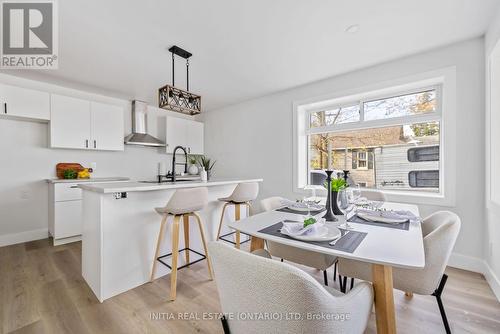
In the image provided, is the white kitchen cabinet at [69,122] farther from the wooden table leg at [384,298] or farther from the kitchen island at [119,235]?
the wooden table leg at [384,298]

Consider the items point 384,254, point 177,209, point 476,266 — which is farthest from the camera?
point 476,266

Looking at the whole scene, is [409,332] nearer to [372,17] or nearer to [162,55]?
[372,17]

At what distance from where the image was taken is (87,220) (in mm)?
1940

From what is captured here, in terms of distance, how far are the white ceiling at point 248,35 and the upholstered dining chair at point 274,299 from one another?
1.95m

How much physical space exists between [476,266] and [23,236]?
5.87 m

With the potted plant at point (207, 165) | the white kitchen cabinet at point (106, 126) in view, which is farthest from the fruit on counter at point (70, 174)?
the potted plant at point (207, 165)

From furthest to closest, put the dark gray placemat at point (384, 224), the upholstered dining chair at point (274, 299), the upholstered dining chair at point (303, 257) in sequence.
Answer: the upholstered dining chair at point (303, 257), the dark gray placemat at point (384, 224), the upholstered dining chair at point (274, 299)

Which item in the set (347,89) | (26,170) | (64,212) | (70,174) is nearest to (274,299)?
(347,89)

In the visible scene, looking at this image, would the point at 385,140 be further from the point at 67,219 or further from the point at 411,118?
the point at 67,219

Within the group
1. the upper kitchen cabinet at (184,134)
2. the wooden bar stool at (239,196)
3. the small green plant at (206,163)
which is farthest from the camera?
the upper kitchen cabinet at (184,134)

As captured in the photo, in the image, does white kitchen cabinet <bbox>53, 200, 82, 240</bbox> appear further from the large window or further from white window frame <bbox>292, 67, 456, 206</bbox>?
the large window

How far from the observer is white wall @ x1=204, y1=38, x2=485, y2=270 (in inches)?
85.1

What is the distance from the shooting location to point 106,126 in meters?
3.63

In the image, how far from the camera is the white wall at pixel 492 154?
1.80 metres
